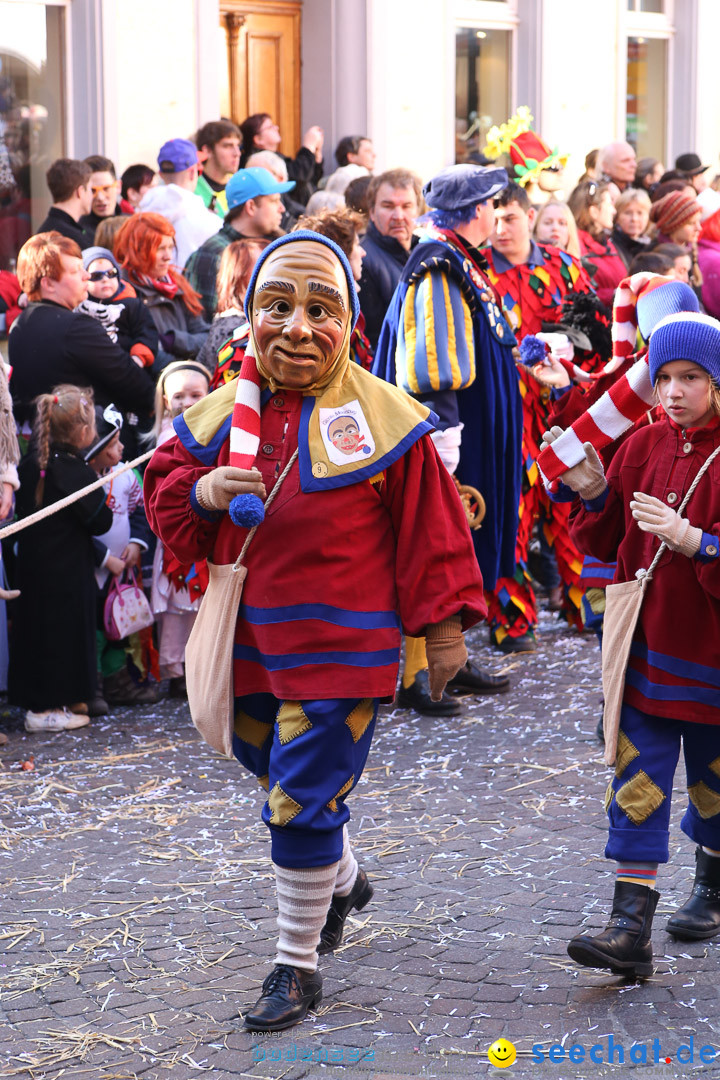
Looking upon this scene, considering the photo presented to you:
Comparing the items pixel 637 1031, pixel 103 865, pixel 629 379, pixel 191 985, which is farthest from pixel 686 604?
pixel 103 865

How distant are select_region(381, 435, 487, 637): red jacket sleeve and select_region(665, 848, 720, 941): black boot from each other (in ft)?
3.51

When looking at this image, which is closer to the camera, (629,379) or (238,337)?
(629,379)

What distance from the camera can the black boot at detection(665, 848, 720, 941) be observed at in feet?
14.0

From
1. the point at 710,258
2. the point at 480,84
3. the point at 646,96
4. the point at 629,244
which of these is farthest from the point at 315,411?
the point at 646,96

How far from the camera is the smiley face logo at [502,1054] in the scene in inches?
141

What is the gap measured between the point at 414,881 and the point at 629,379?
1677mm

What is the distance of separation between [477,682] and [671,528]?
132 inches

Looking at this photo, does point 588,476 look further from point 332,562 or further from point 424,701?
point 424,701

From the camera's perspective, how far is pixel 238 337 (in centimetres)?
652

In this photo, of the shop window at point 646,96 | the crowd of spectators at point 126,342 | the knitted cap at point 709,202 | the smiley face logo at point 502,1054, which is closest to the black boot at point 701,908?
the smiley face logo at point 502,1054

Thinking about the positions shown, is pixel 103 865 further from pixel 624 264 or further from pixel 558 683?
pixel 624 264

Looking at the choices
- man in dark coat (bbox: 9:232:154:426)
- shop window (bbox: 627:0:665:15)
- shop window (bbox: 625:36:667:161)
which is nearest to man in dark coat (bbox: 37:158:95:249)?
man in dark coat (bbox: 9:232:154:426)

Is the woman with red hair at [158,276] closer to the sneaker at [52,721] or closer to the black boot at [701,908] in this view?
the sneaker at [52,721]

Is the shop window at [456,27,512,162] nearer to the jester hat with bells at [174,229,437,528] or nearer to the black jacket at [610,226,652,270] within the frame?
the black jacket at [610,226,652,270]
